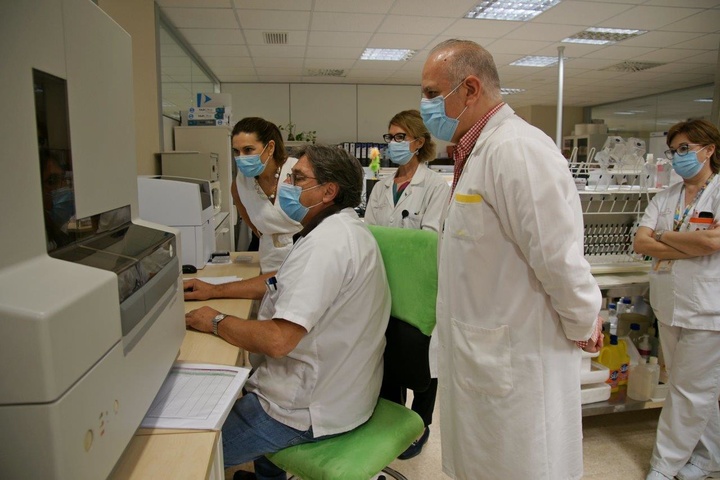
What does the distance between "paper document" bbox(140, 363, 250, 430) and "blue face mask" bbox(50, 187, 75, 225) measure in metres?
0.43

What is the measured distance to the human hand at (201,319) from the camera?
141cm

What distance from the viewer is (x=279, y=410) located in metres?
1.30

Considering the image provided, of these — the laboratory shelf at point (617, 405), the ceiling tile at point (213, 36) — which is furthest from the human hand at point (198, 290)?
the ceiling tile at point (213, 36)

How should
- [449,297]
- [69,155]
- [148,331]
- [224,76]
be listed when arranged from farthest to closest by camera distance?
[224,76], [449,297], [148,331], [69,155]

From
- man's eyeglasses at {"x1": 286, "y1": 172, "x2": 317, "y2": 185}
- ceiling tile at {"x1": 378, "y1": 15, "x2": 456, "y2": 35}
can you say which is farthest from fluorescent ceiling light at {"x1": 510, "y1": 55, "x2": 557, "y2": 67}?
man's eyeglasses at {"x1": 286, "y1": 172, "x2": 317, "y2": 185}

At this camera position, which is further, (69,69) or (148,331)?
(148,331)

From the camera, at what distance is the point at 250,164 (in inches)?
90.8

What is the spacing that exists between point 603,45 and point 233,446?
19.6 ft

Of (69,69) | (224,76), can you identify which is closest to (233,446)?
(69,69)

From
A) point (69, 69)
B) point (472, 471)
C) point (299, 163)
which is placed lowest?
point (472, 471)

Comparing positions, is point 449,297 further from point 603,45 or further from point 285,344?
point 603,45

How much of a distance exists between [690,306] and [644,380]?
23.8 inches

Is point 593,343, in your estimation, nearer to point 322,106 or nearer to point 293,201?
point 293,201

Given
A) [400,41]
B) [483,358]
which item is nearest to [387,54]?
[400,41]
